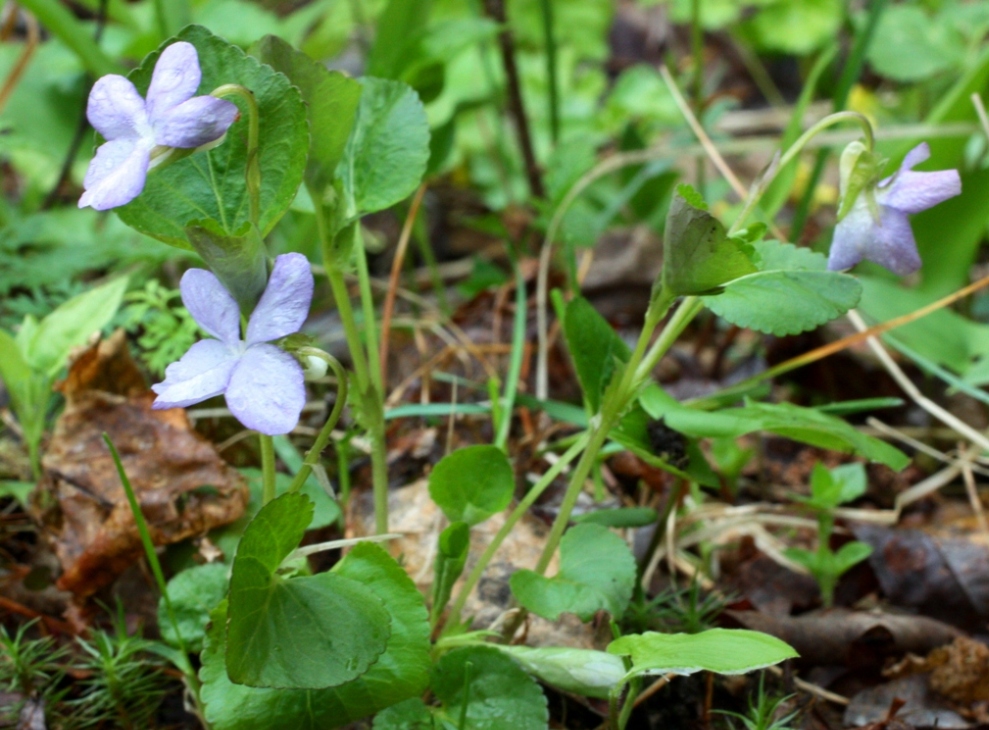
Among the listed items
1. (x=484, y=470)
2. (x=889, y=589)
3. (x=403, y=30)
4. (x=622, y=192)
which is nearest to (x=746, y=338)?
(x=622, y=192)

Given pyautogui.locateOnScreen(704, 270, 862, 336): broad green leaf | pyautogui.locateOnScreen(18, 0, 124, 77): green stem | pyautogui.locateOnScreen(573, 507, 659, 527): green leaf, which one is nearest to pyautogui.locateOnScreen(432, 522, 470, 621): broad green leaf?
pyautogui.locateOnScreen(573, 507, 659, 527): green leaf

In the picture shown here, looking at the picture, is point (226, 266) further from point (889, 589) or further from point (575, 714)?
point (889, 589)

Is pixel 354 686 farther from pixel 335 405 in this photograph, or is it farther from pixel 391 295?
pixel 391 295

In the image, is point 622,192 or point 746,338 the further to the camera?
point 622,192

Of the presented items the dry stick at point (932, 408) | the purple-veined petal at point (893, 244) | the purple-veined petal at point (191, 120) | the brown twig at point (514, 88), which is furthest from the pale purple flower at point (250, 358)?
the brown twig at point (514, 88)

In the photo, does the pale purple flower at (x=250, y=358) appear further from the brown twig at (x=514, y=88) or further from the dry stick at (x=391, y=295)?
the brown twig at (x=514, y=88)

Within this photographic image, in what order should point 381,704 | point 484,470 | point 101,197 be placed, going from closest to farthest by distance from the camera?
1. point 101,197
2. point 381,704
3. point 484,470
